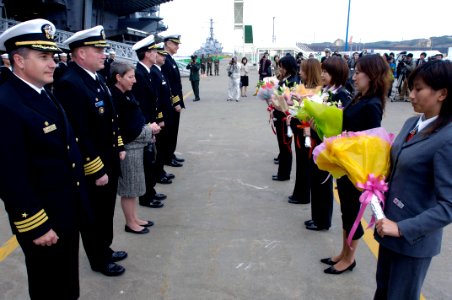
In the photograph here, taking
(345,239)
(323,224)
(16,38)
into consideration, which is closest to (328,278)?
(345,239)

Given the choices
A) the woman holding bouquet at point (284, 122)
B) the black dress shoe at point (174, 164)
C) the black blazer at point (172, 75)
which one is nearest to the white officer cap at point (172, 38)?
the black blazer at point (172, 75)

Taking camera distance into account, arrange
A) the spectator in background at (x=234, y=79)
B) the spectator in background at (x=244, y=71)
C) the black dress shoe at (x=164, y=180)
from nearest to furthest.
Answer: the black dress shoe at (x=164, y=180), the spectator in background at (x=234, y=79), the spectator in background at (x=244, y=71)

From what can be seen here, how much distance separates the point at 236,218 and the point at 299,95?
166 cm

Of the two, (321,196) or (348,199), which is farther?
(321,196)

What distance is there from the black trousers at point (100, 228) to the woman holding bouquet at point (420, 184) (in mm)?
2314

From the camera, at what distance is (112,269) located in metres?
3.35

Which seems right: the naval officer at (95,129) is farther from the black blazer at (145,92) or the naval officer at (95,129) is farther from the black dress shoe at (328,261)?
the black dress shoe at (328,261)

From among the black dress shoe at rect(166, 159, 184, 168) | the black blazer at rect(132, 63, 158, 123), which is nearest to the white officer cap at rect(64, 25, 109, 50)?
the black blazer at rect(132, 63, 158, 123)

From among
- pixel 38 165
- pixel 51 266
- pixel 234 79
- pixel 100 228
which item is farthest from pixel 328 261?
pixel 234 79

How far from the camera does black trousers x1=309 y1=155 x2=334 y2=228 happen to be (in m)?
4.00

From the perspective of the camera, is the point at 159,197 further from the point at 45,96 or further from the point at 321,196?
the point at 45,96

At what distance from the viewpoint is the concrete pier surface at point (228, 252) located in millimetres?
3137

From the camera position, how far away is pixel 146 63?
500 centimetres

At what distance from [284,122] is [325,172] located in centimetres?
184
